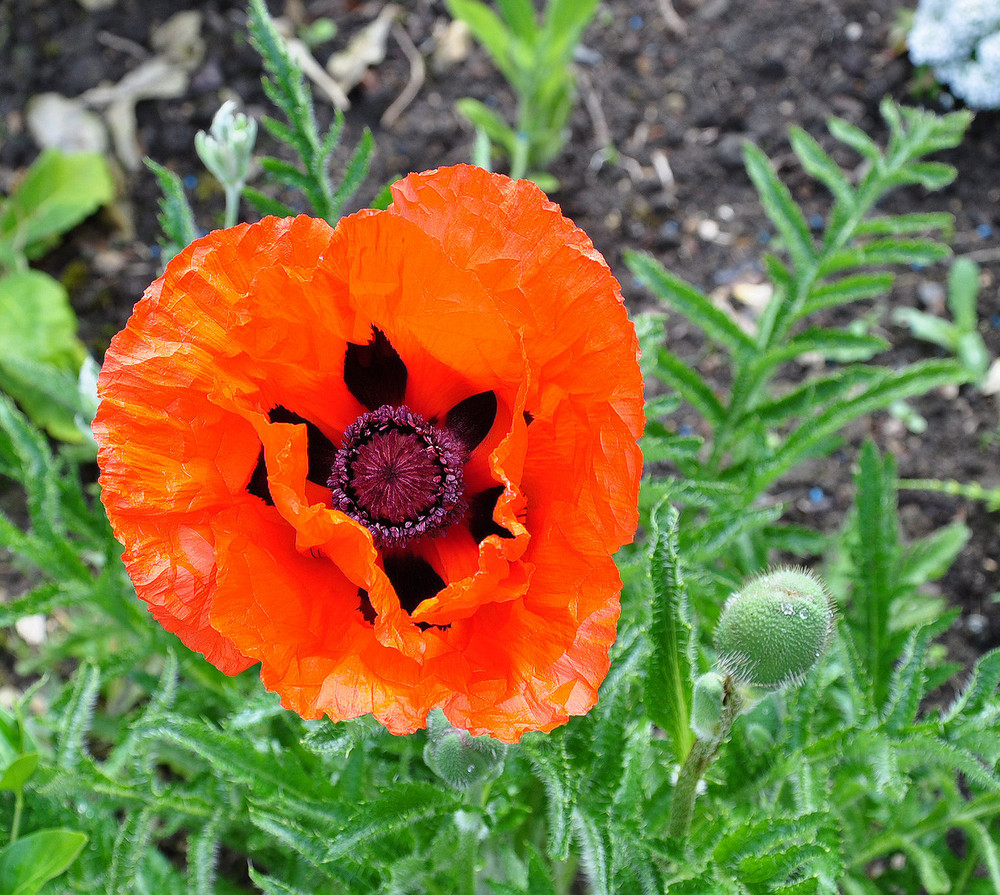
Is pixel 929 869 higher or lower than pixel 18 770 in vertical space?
lower

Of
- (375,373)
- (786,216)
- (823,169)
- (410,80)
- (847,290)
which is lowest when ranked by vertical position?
(410,80)

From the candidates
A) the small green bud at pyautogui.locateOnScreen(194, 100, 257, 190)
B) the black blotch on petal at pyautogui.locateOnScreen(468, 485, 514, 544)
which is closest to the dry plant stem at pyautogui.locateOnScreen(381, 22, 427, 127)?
the small green bud at pyautogui.locateOnScreen(194, 100, 257, 190)

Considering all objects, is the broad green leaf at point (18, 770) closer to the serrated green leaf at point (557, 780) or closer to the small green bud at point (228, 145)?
the serrated green leaf at point (557, 780)

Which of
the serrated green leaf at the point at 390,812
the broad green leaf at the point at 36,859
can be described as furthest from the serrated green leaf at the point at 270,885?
the broad green leaf at the point at 36,859

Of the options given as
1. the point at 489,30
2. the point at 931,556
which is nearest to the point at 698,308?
the point at 931,556

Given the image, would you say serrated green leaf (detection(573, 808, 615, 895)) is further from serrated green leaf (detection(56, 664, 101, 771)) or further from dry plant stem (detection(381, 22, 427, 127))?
dry plant stem (detection(381, 22, 427, 127))

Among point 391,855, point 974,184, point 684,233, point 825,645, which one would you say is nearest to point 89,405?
point 391,855

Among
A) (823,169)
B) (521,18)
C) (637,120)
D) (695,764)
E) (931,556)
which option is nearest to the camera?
(695,764)

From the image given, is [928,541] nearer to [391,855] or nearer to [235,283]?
[391,855]

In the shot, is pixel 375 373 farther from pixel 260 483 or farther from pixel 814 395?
pixel 814 395
